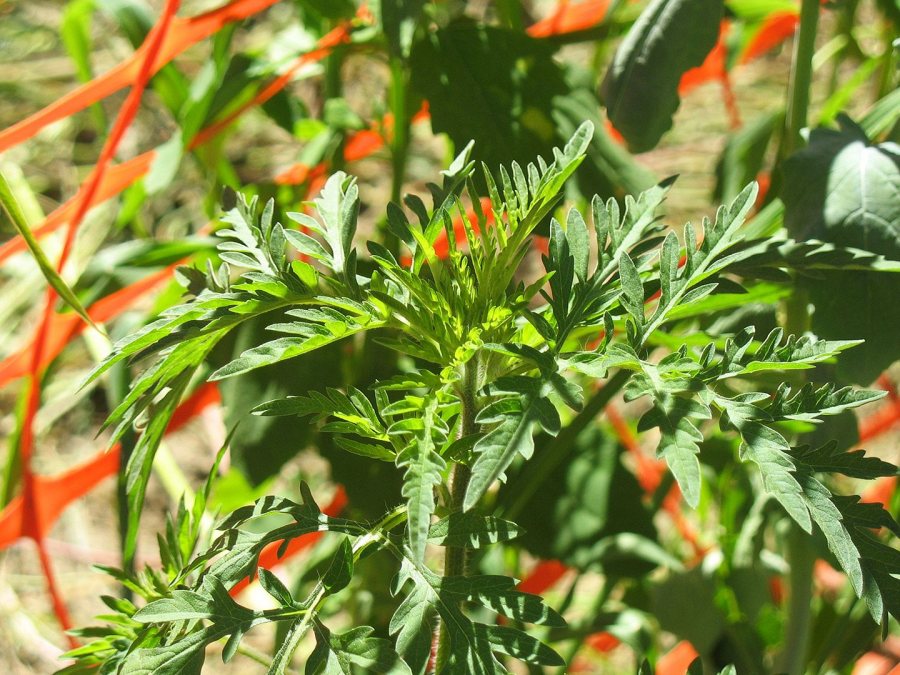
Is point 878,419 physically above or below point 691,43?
below

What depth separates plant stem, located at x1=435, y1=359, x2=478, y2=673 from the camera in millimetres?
377

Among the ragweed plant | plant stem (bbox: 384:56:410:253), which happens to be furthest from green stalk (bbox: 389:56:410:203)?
the ragweed plant

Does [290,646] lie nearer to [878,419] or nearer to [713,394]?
[713,394]

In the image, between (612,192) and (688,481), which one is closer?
(688,481)

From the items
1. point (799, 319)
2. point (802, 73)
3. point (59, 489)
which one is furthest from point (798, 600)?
point (59, 489)

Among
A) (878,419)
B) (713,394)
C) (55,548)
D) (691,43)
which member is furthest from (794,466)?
(55,548)

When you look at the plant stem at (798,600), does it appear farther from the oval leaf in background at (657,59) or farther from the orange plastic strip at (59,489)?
the orange plastic strip at (59,489)

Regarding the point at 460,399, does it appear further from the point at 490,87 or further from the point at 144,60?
the point at 144,60

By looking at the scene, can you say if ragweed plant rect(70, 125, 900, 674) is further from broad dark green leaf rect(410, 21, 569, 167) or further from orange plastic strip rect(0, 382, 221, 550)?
orange plastic strip rect(0, 382, 221, 550)

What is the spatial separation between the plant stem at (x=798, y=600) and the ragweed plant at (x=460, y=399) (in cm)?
21

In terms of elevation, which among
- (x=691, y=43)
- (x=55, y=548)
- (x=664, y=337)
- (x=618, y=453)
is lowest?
(x=55, y=548)

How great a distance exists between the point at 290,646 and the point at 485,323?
0.14 meters

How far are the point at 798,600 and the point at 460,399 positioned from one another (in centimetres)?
33

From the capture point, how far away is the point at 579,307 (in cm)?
35
